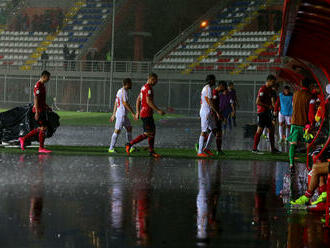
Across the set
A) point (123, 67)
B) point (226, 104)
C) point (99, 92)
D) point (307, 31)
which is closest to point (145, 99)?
point (307, 31)

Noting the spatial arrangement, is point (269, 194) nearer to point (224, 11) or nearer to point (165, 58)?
point (165, 58)

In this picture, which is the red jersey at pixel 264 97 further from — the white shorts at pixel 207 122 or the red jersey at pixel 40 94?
the red jersey at pixel 40 94

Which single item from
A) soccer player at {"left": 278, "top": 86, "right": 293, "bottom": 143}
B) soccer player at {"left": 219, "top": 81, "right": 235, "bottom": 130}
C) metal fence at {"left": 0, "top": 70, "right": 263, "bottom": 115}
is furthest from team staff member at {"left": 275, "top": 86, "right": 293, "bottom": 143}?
metal fence at {"left": 0, "top": 70, "right": 263, "bottom": 115}

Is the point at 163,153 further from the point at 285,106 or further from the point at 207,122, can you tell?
the point at 285,106

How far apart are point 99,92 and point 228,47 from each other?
9.19 m

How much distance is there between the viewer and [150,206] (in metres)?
8.93

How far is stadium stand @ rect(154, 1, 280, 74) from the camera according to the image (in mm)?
47125

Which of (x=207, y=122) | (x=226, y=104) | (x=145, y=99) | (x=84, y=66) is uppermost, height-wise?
(x=84, y=66)

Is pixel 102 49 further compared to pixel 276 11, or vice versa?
pixel 102 49

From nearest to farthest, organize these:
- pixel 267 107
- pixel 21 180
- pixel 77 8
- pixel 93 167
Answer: pixel 21 180 → pixel 93 167 → pixel 267 107 → pixel 77 8

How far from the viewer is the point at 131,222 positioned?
25.3 ft

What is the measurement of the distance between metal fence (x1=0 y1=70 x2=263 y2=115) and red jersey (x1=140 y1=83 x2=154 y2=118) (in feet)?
92.6

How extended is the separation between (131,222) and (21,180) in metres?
4.30

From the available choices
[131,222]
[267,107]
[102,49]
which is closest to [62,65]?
[102,49]
